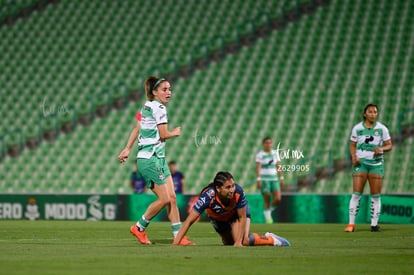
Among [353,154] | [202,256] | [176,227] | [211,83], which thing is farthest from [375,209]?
[211,83]

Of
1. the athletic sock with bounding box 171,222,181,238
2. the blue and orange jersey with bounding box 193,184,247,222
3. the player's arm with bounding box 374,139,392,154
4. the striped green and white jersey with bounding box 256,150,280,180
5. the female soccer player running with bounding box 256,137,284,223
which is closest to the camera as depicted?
the blue and orange jersey with bounding box 193,184,247,222

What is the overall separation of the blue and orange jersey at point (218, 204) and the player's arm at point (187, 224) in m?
0.07

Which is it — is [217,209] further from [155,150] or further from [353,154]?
[353,154]

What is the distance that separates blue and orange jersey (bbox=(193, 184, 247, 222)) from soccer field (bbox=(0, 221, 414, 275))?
0.44 meters

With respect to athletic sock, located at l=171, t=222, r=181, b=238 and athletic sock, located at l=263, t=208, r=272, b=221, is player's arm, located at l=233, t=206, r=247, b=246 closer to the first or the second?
athletic sock, located at l=171, t=222, r=181, b=238

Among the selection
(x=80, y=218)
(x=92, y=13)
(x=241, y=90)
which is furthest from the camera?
(x=92, y=13)

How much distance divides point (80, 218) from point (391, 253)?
13.4m

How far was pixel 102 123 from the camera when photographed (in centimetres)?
2897

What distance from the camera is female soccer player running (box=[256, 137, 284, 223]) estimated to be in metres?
21.4

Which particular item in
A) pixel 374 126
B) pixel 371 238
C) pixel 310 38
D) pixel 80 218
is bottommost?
pixel 80 218

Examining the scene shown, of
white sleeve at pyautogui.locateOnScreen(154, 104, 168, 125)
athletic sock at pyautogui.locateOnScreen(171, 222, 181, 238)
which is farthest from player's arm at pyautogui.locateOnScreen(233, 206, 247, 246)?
white sleeve at pyautogui.locateOnScreen(154, 104, 168, 125)

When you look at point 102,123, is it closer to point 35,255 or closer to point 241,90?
point 241,90

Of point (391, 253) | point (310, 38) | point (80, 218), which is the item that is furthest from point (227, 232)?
point (310, 38)

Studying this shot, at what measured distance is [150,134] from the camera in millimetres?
12359
